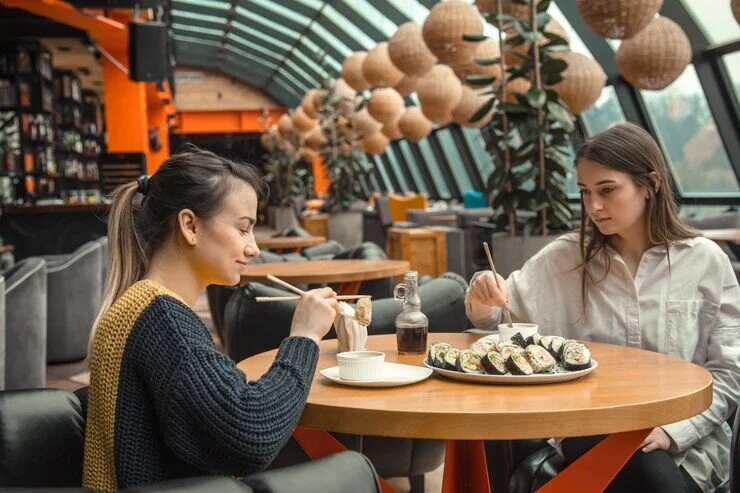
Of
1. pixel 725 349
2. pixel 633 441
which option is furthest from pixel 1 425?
pixel 725 349

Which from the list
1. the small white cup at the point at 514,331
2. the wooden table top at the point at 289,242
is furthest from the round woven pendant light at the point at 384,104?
the small white cup at the point at 514,331

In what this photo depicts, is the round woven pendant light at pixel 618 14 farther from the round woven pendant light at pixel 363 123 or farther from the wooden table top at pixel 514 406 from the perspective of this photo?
the round woven pendant light at pixel 363 123

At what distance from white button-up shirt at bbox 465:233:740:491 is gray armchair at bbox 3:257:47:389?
286 centimetres

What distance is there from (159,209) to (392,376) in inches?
22.0

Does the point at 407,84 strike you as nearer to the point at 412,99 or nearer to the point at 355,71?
the point at 355,71

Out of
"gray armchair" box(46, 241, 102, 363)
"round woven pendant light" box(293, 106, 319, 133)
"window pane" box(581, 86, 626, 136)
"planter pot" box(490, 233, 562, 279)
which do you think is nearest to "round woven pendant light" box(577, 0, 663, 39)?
"planter pot" box(490, 233, 562, 279)

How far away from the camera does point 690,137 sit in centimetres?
916

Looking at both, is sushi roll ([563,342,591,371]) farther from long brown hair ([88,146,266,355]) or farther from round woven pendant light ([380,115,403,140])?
round woven pendant light ([380,115,403,140])

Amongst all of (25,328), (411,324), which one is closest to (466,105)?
(25,328)

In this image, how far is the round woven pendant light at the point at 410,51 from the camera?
7.41m

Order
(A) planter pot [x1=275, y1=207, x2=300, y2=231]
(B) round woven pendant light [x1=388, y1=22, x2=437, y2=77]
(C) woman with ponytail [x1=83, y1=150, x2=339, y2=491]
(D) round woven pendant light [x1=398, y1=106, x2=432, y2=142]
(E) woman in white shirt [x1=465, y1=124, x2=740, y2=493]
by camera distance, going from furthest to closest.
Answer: (A) planter pot [x1=275, y1=207, x2=300, y2=231] < (D) round woven pendant light [x1=398, y1=106, x2=432, y2=142] < (B) round woven pendant light [x1=388, y1=22, x2=437, y2=77] < (E) woman in white shirt [x1=465, y1=124, x2=740, y2=493] < (C) woman with ponytail [x1=83, y1=150, x2=339, y2=491]

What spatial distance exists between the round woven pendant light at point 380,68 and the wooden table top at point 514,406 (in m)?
6.93

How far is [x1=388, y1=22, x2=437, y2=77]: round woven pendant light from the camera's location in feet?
24.3

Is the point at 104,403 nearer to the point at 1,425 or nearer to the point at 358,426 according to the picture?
the point at 1,425
